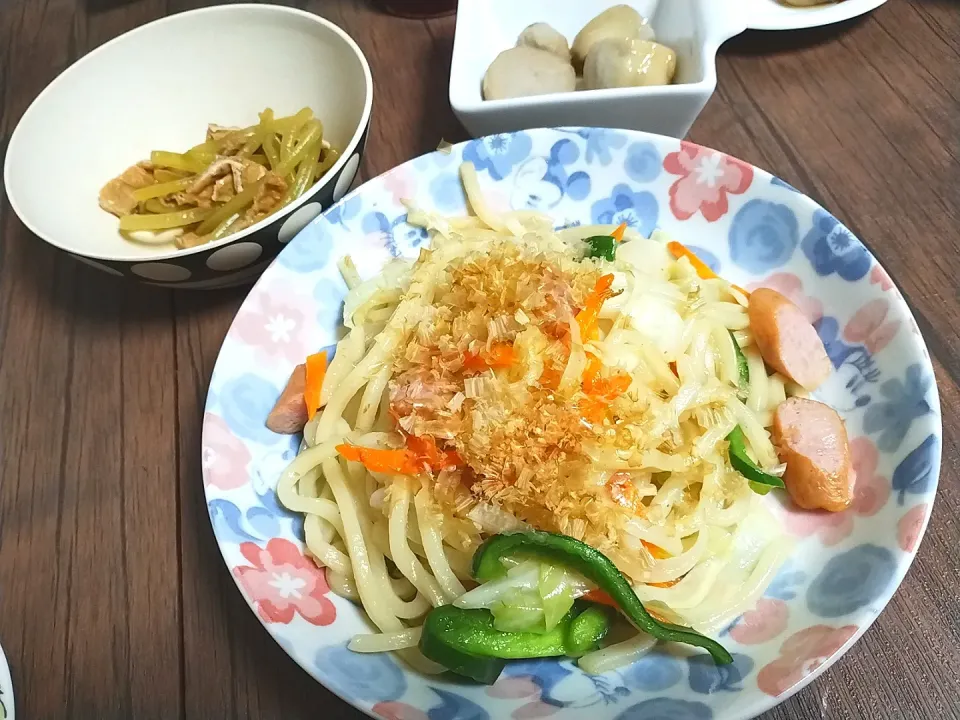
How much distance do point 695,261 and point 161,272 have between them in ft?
3.77

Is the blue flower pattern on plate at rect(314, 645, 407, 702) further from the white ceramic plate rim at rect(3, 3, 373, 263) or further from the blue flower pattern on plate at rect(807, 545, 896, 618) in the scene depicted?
the white ceramic plate rim at rect(3, 3, 373, 263)

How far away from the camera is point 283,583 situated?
1.20m

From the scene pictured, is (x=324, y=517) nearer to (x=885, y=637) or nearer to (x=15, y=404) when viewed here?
(x=15, y=404)

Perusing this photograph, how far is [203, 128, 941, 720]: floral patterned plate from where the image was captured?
107cm

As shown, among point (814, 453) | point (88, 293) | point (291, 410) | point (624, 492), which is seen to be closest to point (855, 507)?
point (814, 453)

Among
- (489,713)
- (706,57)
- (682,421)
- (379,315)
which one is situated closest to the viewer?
(489,713)

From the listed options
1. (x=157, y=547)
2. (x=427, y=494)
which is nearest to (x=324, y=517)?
(x=427, y=494)

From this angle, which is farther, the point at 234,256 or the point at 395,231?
the point at 395,231

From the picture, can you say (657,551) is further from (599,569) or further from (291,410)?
(291,410)

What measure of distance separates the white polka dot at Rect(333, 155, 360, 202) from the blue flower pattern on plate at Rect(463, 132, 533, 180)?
9.9 inches

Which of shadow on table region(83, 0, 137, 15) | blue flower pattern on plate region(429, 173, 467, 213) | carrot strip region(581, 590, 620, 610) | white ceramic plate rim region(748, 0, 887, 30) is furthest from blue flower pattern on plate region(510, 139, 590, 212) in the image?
shadow on table region(83, 0, 137, 15)

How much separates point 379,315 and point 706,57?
0.98 metres

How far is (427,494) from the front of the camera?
1212 mm

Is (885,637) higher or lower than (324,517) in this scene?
higher
